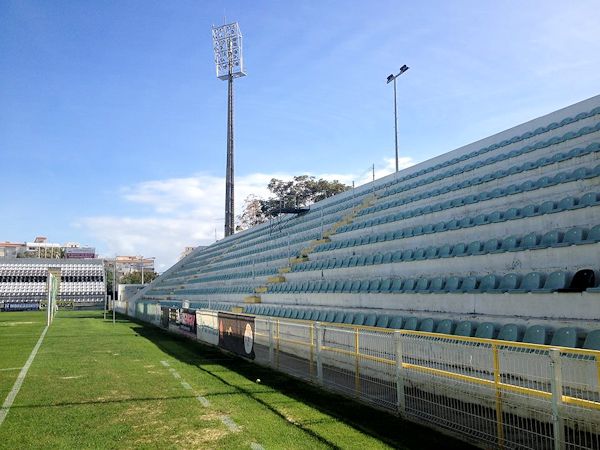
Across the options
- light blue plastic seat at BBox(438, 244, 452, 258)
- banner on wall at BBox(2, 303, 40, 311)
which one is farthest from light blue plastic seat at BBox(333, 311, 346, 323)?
banner on wall at BBox(2, 303, 40, 311)

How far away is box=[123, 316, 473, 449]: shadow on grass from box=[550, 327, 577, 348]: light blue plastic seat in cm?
184

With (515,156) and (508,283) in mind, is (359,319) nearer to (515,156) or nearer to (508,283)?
(508,283)

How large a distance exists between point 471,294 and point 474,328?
0.84 m

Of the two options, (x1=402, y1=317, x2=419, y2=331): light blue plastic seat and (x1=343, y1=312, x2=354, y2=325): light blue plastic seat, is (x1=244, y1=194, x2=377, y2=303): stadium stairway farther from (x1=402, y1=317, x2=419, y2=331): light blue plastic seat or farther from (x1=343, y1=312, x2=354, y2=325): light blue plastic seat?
(x1=402, y1=317, x2=419, y2=331): light blue plastic seat

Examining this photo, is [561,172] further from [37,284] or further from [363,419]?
[37,284]

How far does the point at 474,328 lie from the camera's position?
26.4 feet

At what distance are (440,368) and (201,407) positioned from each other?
3420mm

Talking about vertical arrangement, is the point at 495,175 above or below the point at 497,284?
above

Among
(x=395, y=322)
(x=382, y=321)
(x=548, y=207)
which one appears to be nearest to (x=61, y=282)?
(x=382, y=321)

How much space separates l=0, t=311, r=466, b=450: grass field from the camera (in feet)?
18.0

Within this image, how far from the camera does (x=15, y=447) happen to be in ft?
17.5

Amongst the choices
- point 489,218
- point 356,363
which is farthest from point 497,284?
point 356,363

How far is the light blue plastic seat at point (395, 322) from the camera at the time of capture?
9.31 meters

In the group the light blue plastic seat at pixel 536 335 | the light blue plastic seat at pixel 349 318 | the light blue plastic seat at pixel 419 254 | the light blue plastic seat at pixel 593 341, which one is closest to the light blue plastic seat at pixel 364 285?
the light blue plastic seat at pixel 349 318
